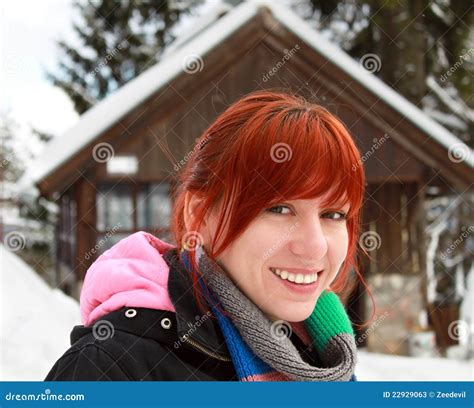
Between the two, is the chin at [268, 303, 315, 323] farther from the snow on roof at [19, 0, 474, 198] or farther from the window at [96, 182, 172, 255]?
the window at [96, 182, 172, 255]

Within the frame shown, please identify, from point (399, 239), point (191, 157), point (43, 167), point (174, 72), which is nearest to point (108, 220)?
point (43, 167)

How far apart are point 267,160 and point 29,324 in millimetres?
3791

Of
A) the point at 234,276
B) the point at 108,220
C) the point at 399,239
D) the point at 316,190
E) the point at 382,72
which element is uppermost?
the point at 382,72

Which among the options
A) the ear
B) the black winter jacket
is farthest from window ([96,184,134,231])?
the black winter jacket

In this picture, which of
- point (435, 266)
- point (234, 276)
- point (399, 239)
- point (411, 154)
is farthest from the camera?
point (435, 266)

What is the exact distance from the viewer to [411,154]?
649 cm

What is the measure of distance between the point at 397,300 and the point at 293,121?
6.12 metres

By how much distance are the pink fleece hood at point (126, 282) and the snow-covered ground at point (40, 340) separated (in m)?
2.25

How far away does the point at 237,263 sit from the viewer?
1188 millimetres

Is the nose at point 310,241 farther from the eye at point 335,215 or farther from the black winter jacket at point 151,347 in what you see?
the black winter jacket at point 151,347

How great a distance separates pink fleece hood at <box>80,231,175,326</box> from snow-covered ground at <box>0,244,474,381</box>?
7.38 feet

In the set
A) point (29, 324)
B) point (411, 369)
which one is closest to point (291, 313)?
A: point (29, 324)

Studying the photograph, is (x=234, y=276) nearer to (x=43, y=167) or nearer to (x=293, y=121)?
(x=293, y=121)

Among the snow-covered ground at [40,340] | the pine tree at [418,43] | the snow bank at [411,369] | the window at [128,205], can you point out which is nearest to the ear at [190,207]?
the snow-covered ground at [40,340]
